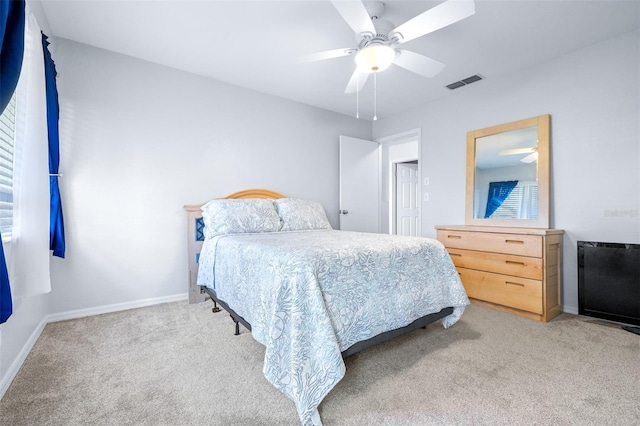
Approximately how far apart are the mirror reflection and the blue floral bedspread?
1.49 meters

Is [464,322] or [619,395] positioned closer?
[619,395]

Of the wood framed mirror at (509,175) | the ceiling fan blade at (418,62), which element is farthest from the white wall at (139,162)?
the wood framed mirror at (509,175)

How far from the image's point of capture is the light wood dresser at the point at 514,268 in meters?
2.51

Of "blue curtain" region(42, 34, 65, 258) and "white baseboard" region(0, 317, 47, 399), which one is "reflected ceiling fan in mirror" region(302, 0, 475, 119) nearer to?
"blue curtain" region(42, 34, 65, 258)

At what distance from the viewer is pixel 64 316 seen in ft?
8.30

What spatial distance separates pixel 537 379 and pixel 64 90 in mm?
4162

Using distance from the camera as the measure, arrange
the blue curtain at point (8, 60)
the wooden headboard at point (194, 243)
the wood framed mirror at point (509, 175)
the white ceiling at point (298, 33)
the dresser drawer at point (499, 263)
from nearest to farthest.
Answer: the blue curtain at point (8, 60)
the white ceiling at point (298, 33)
the dresser drawer at point (499, 263)
the wood framed mirror at point (509, 175)
the wooden headboard at point (194, 243)

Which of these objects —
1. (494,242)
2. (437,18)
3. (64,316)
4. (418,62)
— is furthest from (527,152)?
(64,316)

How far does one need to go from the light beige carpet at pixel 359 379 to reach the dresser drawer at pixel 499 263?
0.47 meters

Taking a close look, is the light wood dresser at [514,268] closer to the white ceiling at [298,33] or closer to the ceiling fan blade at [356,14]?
the white ceiling at [298,33]

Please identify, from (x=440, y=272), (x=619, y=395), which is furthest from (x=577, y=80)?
(x=619, y=395)

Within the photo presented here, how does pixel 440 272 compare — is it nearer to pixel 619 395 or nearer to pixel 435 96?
pixel 619 395

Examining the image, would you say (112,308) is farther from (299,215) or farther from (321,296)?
(321,296)

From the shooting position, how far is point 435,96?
375cm
